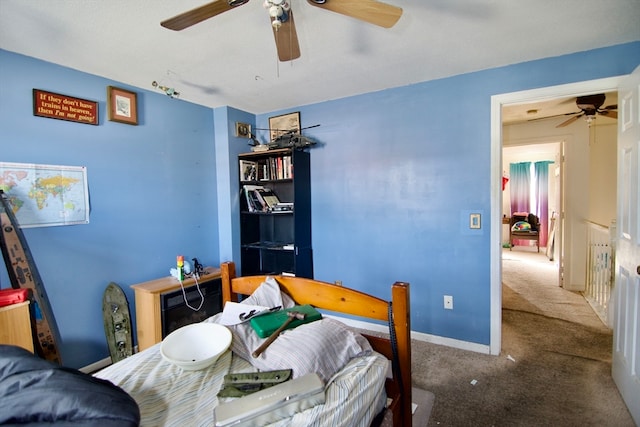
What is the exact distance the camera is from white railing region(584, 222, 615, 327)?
298 cm

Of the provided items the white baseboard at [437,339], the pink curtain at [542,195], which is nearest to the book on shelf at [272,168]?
the white baseboard at [437,339]

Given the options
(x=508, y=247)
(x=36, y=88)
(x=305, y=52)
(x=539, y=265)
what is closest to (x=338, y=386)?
(x=305, y=52)

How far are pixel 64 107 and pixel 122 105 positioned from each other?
383 mm

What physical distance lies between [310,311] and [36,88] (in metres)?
2.33

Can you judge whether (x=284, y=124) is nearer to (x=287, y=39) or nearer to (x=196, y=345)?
(x=287, y=39)

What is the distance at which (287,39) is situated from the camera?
148cm

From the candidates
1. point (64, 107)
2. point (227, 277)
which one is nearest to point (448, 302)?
point (227, 277)

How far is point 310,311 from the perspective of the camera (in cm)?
131

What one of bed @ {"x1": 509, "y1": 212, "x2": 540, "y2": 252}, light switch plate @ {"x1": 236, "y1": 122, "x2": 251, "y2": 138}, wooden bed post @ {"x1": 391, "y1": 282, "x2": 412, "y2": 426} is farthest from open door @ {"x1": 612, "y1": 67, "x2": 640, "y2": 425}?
bed @ {"x1": 509, "y1": 212, "x2": 540, "y2": 252}

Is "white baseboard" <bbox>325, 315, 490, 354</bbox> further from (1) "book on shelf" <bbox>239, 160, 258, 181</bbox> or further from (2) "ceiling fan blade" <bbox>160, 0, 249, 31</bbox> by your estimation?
(2) "ceiling fan blade" <bbox>160, 0, 249, 31</bbox>

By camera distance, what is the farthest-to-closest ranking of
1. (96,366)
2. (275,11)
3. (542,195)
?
(542,195)
(96,366)
(275,11)

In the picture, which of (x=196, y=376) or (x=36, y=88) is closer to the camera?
(x=196, y=376)

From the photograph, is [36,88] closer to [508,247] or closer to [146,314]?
[146,314]

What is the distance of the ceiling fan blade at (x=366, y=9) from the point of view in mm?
1194
